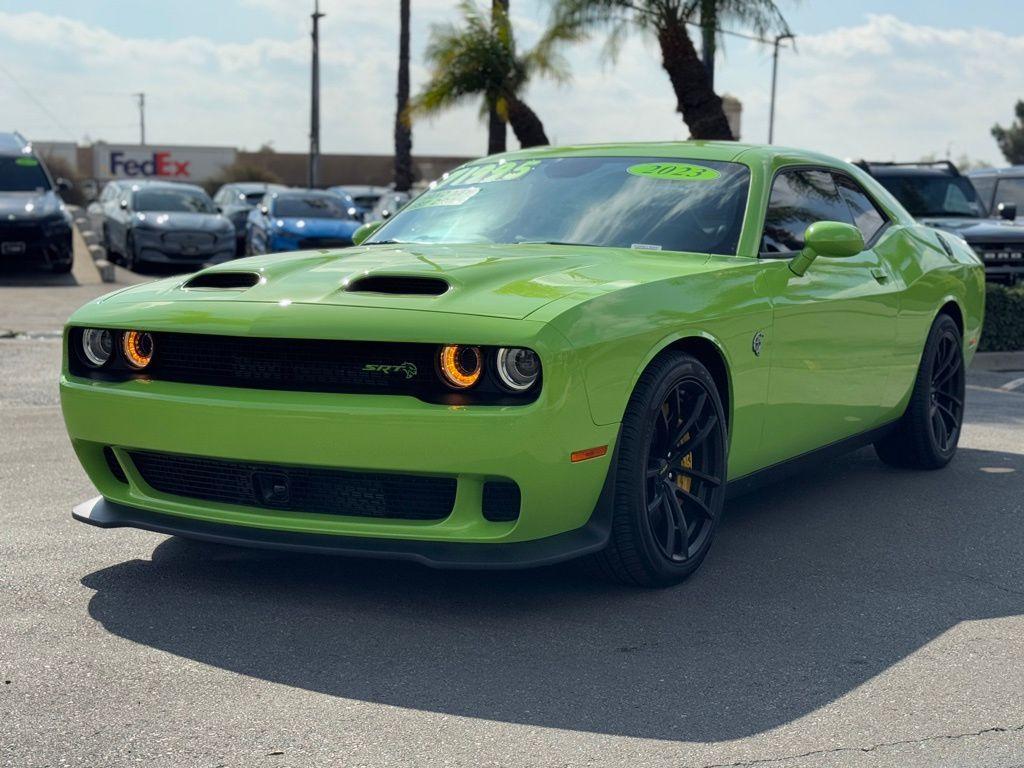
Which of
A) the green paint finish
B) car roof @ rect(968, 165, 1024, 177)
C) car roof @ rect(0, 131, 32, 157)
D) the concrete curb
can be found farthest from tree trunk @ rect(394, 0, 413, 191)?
the green paint finish

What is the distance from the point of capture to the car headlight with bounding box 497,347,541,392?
164 inches

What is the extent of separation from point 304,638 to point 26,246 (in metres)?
16.6

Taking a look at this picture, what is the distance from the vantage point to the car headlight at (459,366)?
4.19m

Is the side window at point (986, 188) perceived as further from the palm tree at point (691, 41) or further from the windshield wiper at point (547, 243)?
the windshield wiper at point (547, 243)

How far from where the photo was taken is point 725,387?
201 inches

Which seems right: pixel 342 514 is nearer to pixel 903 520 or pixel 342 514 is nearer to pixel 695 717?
pixel 695 717

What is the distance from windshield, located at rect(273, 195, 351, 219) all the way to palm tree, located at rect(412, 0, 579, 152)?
3039 mm

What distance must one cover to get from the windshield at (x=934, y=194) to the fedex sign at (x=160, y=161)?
155 ft

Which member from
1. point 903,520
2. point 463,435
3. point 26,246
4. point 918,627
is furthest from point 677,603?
point 26,246

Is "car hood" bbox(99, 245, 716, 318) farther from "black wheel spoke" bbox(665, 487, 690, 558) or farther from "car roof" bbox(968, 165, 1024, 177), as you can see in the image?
"car roof" bbox(968, 165, 1024, 177)

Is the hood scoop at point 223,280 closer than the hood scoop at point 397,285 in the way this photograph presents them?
No

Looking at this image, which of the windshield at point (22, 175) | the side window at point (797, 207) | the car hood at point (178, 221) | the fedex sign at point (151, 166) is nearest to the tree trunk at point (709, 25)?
the car hood at point (178, 221)

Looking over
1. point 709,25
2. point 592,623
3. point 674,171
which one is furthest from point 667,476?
point 709,25

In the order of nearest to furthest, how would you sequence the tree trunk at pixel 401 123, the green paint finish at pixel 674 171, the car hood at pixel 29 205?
1. the green paint finish at pixel 674 171
2. the car hood at pixel 29 205
3. the tree trunk at pixel 401 123
